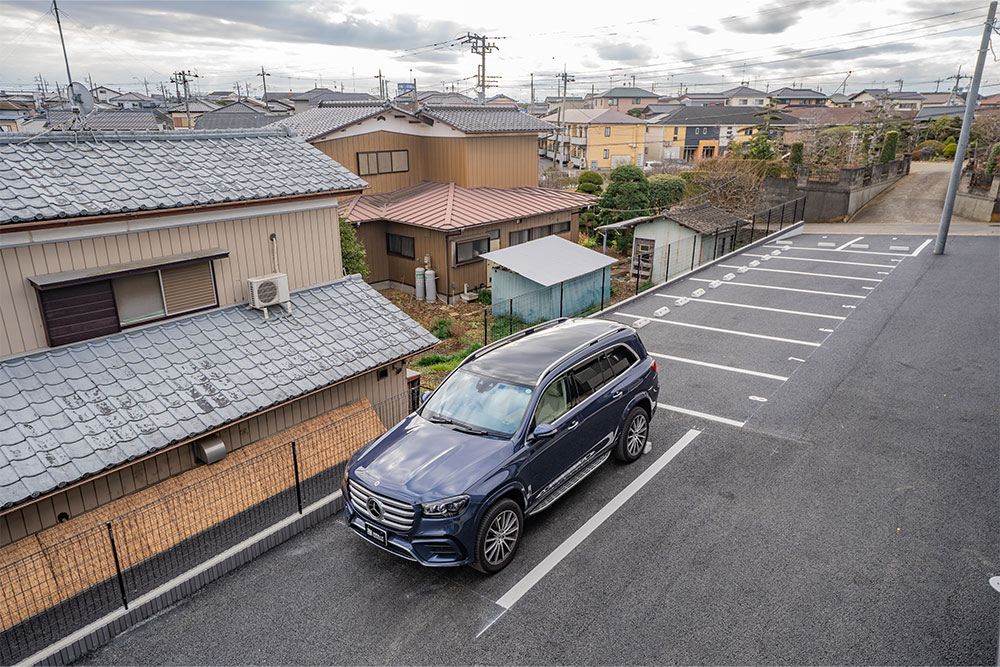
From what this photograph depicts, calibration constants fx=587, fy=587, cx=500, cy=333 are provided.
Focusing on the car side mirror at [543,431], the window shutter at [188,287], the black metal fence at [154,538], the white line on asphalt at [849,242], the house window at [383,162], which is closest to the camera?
the black metal fence at [154,538]

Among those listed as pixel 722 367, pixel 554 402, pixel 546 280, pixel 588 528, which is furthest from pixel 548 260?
pixel 588 528

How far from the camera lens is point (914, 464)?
309 inches

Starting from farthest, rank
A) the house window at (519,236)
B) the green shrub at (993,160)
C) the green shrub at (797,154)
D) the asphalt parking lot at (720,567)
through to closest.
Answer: the green shrub at (797,154), the green shrub at (993,160), the house window at (519,236), the asphalt parking lot at (720,567)

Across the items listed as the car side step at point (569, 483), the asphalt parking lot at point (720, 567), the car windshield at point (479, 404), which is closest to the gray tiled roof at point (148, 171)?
the car windshield at point (479, 404)

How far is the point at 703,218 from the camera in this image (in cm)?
2067

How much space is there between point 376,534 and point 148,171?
224 inches

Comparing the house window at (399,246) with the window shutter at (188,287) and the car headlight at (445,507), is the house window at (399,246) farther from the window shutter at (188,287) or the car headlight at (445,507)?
the car headlight at (445,507)

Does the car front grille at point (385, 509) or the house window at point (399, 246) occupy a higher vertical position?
the house window at point (399, 246)

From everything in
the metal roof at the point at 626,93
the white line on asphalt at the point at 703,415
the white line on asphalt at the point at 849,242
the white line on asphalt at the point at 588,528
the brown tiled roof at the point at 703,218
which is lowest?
the white line on asphalt at the point at 588,528

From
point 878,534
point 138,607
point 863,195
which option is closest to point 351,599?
point 138,607

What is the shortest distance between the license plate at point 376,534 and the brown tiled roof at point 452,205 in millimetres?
12599

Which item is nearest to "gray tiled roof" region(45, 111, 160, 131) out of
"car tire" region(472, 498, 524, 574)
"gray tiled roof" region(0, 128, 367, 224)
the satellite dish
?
the satellite dish

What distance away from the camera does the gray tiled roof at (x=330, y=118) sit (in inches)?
749

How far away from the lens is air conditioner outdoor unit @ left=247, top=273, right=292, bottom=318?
8.29 meters
